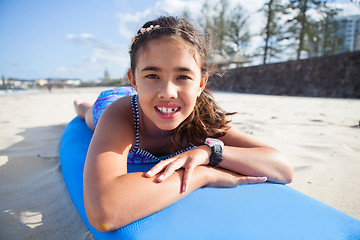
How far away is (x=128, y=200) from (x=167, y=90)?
58 cm

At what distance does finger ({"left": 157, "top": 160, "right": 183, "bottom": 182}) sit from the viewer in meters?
1.15

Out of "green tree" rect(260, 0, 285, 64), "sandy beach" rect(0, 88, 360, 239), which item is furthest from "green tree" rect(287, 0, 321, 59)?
"sandy beach" rect(0, 88, 360, 239)

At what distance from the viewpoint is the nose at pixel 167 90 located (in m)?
1.21

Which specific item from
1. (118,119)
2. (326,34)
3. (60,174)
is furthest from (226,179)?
(326,34)

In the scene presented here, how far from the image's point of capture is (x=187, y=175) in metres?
1.22

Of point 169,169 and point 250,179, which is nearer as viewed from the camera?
point 169,169

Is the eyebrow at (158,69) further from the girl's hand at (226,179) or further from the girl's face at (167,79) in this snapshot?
the girl's hand at (226,179)

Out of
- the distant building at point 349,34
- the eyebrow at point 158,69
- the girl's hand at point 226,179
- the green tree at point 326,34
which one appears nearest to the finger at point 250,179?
the girl's hand at point 226,179

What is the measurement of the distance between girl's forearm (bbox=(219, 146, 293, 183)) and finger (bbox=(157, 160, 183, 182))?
321 millimetres

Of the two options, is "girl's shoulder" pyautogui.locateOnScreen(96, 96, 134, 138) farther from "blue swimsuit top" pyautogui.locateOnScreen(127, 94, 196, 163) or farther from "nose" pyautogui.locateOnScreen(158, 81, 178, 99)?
"nose" pyautogui.locateOnScreen(158, 81, 178, 99)

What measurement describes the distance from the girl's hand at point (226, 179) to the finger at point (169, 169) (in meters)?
0.21

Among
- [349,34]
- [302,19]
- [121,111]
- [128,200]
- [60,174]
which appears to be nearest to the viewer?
[128,200]

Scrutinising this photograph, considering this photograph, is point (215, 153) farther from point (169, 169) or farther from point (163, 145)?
point (163, 145)

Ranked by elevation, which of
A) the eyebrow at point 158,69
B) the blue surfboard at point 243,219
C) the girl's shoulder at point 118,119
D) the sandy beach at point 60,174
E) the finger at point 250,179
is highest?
the eyebrow at point 158,69
